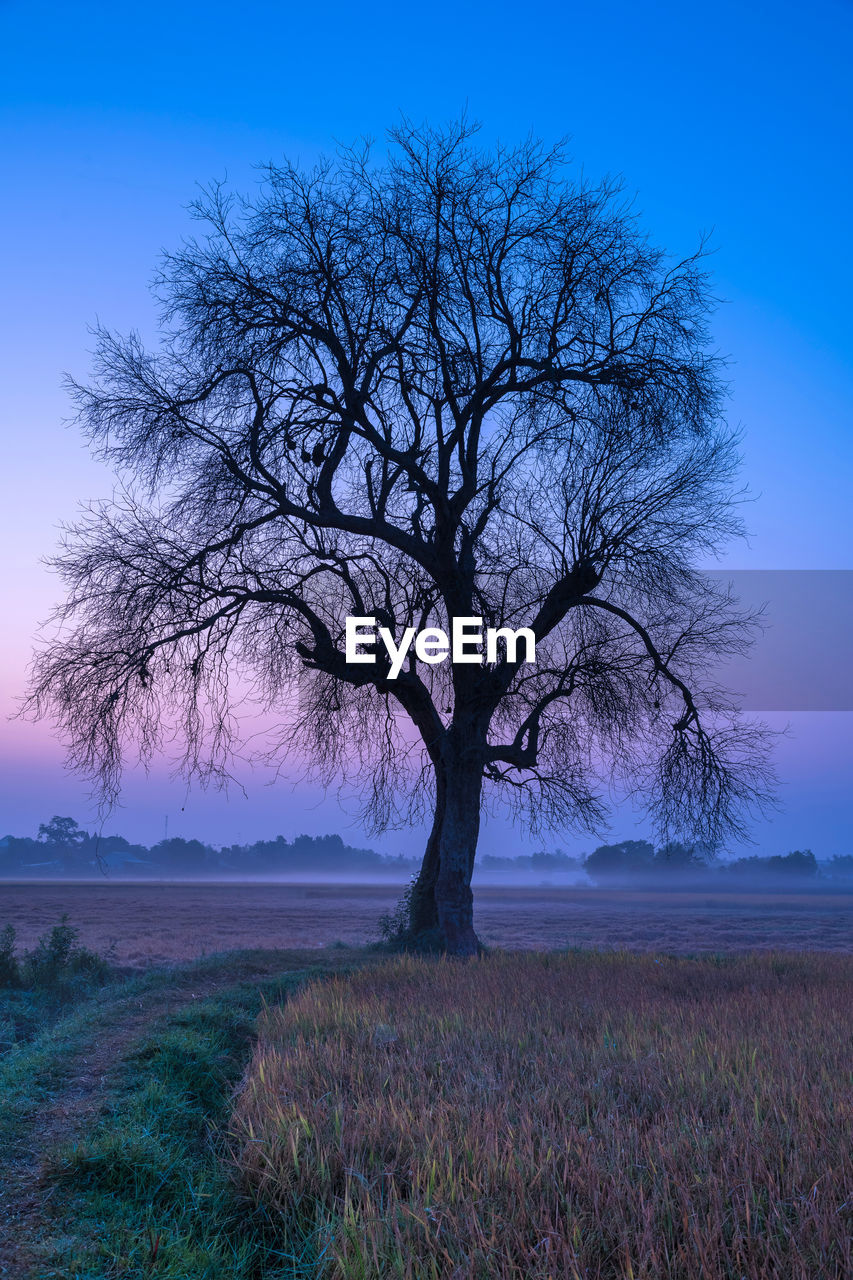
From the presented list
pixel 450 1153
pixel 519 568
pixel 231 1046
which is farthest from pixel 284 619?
pixel 450 1153

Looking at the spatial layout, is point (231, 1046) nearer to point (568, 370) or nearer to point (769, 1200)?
point (769, 1200)

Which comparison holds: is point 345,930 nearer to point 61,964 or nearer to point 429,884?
point 429,884

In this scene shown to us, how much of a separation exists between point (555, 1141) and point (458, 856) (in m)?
11.3

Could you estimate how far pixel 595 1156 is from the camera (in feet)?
14.8

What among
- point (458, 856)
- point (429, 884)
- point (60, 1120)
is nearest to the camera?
point (60, 1120)

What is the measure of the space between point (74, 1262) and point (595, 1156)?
258 centimetres

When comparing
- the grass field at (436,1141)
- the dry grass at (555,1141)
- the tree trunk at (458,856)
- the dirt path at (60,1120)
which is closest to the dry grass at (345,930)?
the tree trunk at (458,856)

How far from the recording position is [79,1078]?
23.3 feet

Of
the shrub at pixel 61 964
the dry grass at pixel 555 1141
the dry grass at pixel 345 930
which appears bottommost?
the dry grass at pixel 345 930

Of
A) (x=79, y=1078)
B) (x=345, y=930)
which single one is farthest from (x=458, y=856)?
(x=345, y=930)

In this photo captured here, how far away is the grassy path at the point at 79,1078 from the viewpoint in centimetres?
437

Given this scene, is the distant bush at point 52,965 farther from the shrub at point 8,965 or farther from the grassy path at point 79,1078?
the grassy path at point 79,1078

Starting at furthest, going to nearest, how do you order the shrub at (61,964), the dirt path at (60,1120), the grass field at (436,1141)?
the shrub at (61,964)
the dirt path at (60,1120)
the grass field at (436,1141)

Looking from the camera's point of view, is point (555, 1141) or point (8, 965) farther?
point (8, 965)
